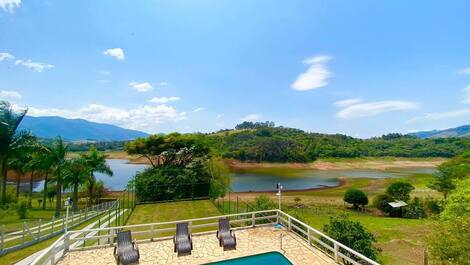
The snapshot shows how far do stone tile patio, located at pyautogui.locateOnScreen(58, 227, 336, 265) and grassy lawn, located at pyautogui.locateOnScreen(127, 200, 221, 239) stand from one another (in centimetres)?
806

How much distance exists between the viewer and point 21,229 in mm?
13242

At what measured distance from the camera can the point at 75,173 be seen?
27688mm

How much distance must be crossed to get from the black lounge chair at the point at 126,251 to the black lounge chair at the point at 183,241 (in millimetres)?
1441

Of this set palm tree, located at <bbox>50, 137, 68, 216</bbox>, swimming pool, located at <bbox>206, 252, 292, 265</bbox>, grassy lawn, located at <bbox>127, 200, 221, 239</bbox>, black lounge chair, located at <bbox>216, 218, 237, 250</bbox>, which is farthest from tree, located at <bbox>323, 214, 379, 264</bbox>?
palm tree, located at <bbox>50, 137, 68, 216</bbox>

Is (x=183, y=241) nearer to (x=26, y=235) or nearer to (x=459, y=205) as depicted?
(x=26, y=235)

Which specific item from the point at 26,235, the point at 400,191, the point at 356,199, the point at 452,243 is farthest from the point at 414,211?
the point at 26,235

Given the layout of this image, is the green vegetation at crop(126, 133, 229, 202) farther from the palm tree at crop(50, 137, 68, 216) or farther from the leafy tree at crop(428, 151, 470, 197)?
the leafy tree at crop(428, 151, 470, 197)

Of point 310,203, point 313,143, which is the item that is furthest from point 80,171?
point 313,143

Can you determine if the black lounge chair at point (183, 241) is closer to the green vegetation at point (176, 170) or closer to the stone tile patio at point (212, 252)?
the stone tile patio at point (212, 252)

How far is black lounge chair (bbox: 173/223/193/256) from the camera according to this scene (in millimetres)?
10359

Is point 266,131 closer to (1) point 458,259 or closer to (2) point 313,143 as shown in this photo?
(2) point 313,143

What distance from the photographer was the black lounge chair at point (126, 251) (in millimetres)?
9479

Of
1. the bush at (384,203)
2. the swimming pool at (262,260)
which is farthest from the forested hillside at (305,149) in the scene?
the swimming pool at (262,260)

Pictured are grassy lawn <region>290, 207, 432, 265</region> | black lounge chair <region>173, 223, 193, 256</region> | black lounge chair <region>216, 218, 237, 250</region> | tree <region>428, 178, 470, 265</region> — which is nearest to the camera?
tree <region>428, 178, 470, 265</region>
